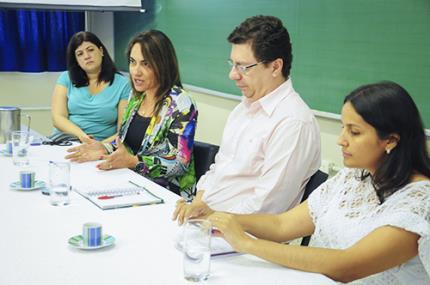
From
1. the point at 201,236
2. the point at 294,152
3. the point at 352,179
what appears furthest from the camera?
the point at 294,152

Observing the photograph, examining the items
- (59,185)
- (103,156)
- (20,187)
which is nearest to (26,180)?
(20,187)

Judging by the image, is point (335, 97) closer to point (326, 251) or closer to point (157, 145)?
point (157, 145)

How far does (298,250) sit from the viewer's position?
1.42m

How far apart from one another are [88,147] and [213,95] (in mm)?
1675

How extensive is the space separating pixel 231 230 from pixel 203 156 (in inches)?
47.1

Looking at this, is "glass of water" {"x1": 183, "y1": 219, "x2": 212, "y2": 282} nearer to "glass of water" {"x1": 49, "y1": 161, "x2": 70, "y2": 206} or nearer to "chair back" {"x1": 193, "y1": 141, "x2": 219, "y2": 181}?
"glass of water" {"x1": 49, "y1": 161, "x2": 70, "y2": 206}

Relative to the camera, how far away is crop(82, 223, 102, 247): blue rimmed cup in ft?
4.87

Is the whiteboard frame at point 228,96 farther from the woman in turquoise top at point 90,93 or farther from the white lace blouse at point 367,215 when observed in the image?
the white lace blouse at point 367,215

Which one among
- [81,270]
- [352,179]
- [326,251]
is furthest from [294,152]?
[81,270]

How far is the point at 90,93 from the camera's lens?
146 inches

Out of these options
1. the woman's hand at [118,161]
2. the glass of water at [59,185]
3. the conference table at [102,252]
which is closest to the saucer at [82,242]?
the conference table at [102,252]

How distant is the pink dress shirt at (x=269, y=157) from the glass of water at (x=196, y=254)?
72 centimetres

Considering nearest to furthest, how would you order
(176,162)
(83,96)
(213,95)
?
(176,162) → (83,96) → (213,95)

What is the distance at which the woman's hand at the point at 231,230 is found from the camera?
4.84ft
